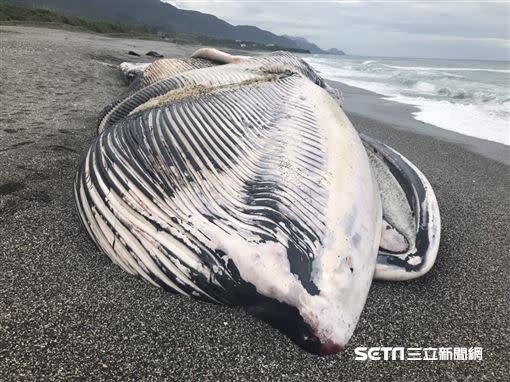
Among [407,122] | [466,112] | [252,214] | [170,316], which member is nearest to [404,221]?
[252,214]

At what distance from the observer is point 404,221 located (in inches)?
134

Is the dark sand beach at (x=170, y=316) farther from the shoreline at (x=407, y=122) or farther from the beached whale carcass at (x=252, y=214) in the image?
the shoreline at (x=407, y=122)

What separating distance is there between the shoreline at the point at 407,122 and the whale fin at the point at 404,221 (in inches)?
137

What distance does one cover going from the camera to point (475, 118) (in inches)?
419

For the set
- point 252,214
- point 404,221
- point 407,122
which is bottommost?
point 407,122

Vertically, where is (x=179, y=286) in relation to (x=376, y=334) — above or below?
above

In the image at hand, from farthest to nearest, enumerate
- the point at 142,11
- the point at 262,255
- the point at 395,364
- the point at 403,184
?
the point at 142,11 → the point at 403,184 → the point at 395,364 → the point at 262,255

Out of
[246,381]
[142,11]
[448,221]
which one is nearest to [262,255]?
[246,381]

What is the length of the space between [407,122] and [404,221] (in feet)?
22.9

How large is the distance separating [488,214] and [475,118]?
7222 mm

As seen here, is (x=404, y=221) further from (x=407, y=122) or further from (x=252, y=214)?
(x=407, y=122)

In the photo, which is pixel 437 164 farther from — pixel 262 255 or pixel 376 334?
pixel 262 255

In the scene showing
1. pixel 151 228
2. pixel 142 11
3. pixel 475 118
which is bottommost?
pixel 142 11

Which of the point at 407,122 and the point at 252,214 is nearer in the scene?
the point at 252,214
